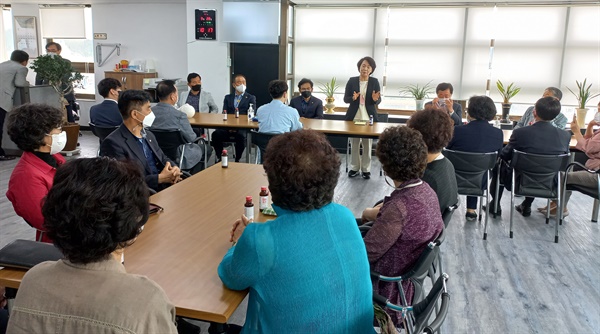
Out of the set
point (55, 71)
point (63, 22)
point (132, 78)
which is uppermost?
point (63, 22)

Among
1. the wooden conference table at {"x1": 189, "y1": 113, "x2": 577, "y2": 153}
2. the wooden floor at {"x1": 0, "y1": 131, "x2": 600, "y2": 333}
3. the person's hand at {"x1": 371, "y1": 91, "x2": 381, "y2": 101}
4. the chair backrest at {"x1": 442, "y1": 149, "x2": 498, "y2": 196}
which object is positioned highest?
the person's hand at {"x1": 371, "y1": 91, "x2": 381, "y2": 101}

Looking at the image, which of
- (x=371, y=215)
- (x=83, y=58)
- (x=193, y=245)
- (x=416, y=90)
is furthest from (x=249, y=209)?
(x=83, y=58)

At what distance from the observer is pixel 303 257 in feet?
4.80

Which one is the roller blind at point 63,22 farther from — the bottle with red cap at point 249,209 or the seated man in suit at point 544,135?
the bottle with red cap at point 249,209

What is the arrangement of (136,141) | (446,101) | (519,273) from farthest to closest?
(446,101) → (519,273) → (136,141)

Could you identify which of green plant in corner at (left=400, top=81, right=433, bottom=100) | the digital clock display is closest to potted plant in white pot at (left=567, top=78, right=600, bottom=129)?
green plant in corner at (left=400, top=81, right=433, bottom=100)

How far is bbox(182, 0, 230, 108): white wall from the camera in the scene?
8125 mm

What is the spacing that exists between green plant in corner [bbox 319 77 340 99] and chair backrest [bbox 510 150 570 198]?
4423 millimetres

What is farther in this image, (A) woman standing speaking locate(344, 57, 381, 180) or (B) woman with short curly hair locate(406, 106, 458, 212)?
(A) woman standing speaking locate(344, 57, 381, 180)

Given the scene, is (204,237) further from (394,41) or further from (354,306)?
(394,41)

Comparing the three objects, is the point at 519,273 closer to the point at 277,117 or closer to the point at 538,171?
the point at 538,171

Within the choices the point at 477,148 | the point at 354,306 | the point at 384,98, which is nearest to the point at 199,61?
the point at 384,98

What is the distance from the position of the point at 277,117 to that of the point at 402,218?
3.19 metres

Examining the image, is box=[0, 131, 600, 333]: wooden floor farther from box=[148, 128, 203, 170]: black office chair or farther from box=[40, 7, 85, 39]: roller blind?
box=[40, 7, 85, 39]: roller blind
